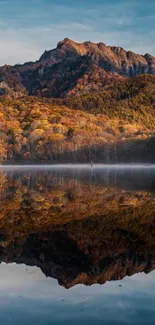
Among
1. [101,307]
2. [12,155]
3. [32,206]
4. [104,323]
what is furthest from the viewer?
[12,155]

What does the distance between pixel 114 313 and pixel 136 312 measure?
0.52 metres

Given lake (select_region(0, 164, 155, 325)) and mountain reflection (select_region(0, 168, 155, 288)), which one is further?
mountain reflection (select_region(0, 168, 155, 288))

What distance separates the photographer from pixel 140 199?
32.7 meters

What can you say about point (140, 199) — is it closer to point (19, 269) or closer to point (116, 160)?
point (19, 269)

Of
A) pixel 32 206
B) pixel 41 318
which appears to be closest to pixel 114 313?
pixel 41 318

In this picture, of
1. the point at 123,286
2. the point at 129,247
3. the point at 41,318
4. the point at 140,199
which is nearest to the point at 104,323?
the point at 41,318

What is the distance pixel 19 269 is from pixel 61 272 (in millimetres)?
1701

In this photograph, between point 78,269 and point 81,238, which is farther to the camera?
point 81,238

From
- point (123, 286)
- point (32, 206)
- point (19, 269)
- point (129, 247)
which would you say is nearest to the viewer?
point (123, 286)

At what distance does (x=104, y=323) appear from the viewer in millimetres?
10094

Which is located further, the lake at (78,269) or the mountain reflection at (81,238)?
the mountain reflection at (81,238)

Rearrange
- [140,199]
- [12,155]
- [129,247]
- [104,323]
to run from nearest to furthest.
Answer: [104,323] → [129,247] → [140,199] → [12,155]

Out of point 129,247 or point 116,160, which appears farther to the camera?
point 116,160

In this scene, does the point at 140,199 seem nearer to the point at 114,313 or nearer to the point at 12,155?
the point at 114,313
